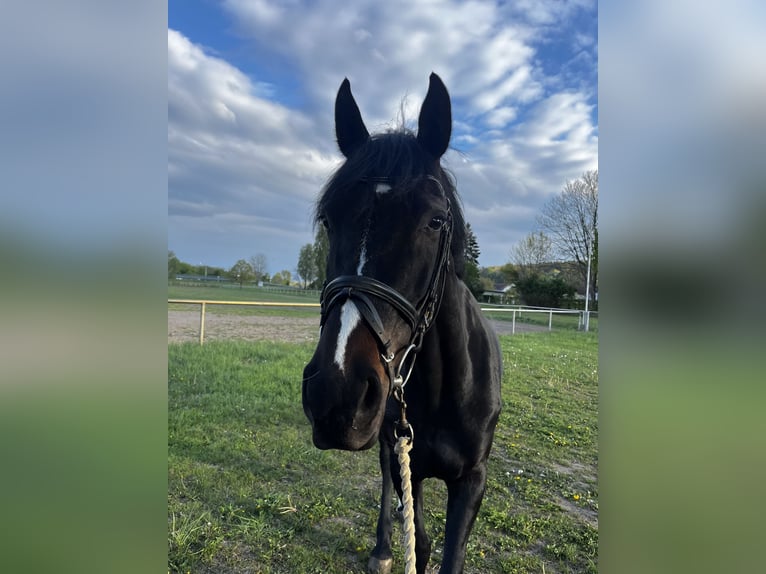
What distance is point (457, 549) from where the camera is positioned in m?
2.36

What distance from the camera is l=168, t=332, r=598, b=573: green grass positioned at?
126 inches

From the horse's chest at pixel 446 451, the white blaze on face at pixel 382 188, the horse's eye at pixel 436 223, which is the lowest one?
the horse's chest at pixel 446 451

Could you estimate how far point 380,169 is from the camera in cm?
182

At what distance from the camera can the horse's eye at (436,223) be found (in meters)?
1.84

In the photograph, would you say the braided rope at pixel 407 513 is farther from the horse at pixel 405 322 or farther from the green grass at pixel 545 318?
the green grass at pixel 545 318

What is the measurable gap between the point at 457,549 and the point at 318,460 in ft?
9.38

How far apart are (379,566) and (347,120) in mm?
3210

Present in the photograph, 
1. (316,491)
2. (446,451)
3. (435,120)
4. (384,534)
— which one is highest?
(435,120)

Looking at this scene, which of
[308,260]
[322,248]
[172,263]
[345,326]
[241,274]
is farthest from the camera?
[241,274]

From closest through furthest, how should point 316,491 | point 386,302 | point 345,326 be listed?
point 345,326
point 386,302
point 316,491

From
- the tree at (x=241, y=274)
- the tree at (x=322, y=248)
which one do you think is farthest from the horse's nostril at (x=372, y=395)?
the tree at (x=241, y=274)

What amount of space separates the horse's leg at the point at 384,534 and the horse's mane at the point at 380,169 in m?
2.00

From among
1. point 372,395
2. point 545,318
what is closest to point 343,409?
point 372,395

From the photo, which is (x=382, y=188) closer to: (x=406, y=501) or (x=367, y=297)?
(x=367, y=297)
